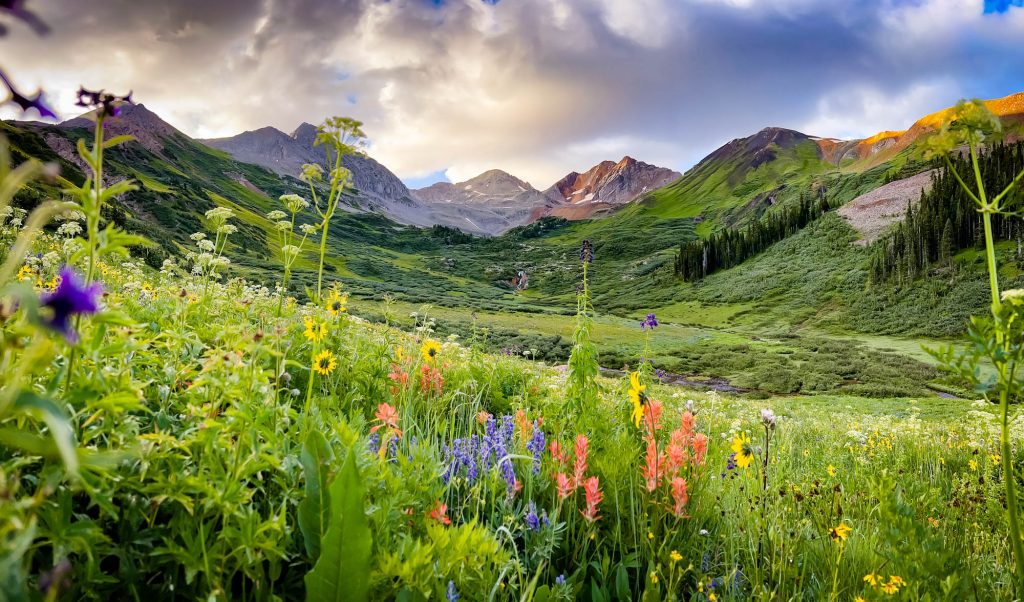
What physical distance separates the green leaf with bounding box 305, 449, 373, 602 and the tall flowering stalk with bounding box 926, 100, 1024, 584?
7.66 ft

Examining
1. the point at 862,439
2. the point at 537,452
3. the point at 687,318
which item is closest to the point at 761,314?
the point at 687,318

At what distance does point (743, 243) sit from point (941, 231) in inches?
1803

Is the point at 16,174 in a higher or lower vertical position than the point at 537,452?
higher

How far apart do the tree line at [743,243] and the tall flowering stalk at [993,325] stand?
375 ft

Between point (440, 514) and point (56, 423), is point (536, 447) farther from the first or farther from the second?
point (56, 423)

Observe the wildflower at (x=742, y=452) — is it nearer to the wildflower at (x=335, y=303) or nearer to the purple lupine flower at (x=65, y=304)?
the purple lupine flower at (x=65, y=304)

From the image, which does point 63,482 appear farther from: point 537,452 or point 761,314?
point 761,314

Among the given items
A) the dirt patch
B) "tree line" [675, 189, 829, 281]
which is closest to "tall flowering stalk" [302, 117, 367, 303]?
the dirt patch

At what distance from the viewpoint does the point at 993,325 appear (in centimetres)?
203

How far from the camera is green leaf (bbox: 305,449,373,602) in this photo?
1459 millimetres

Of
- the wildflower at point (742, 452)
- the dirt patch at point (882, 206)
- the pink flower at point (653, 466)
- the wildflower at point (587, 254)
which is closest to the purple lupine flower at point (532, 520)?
→ the pink flower at point (653, 466)

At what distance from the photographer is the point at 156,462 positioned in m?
1.53

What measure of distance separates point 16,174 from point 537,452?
2.56 m

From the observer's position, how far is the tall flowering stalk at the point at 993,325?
5.88ft
